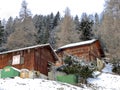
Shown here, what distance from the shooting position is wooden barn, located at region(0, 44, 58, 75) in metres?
39.2

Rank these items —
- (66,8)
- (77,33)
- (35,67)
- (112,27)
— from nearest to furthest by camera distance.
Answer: (35,67), (112,27), (77,33), (66,8)

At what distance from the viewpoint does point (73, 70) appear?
135 feet

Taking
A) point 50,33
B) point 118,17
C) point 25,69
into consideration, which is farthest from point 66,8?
point 25,69

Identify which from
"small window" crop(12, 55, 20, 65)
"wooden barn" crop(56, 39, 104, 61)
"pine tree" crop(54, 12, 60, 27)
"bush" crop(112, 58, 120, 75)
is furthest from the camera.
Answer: "pine tree" crop(54, 12, 60, 27)

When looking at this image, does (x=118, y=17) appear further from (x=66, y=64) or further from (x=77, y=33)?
(x=77, y=33)

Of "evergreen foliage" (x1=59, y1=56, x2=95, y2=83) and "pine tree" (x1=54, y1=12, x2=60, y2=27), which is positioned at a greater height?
"pine tree" (x1=54, y1=12, x2=60, y2=27)

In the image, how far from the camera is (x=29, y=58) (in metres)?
39.4

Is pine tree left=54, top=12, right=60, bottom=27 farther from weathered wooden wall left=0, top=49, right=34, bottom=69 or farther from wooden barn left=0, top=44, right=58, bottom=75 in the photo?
weathered wooden wall left=0, top=49, right=34, bottom=69

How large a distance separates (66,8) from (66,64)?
1869 inches

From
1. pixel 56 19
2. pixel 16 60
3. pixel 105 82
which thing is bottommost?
pixel 105 82

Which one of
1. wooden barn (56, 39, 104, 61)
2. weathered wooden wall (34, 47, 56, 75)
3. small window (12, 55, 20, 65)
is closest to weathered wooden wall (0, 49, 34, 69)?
small window (12, 55, 20, 65)

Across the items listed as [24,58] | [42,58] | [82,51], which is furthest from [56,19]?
[24,58]

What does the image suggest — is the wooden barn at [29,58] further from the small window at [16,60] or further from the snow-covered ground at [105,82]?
the snow-covered ground at [105,82]

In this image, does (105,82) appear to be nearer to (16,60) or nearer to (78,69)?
(78,69)
